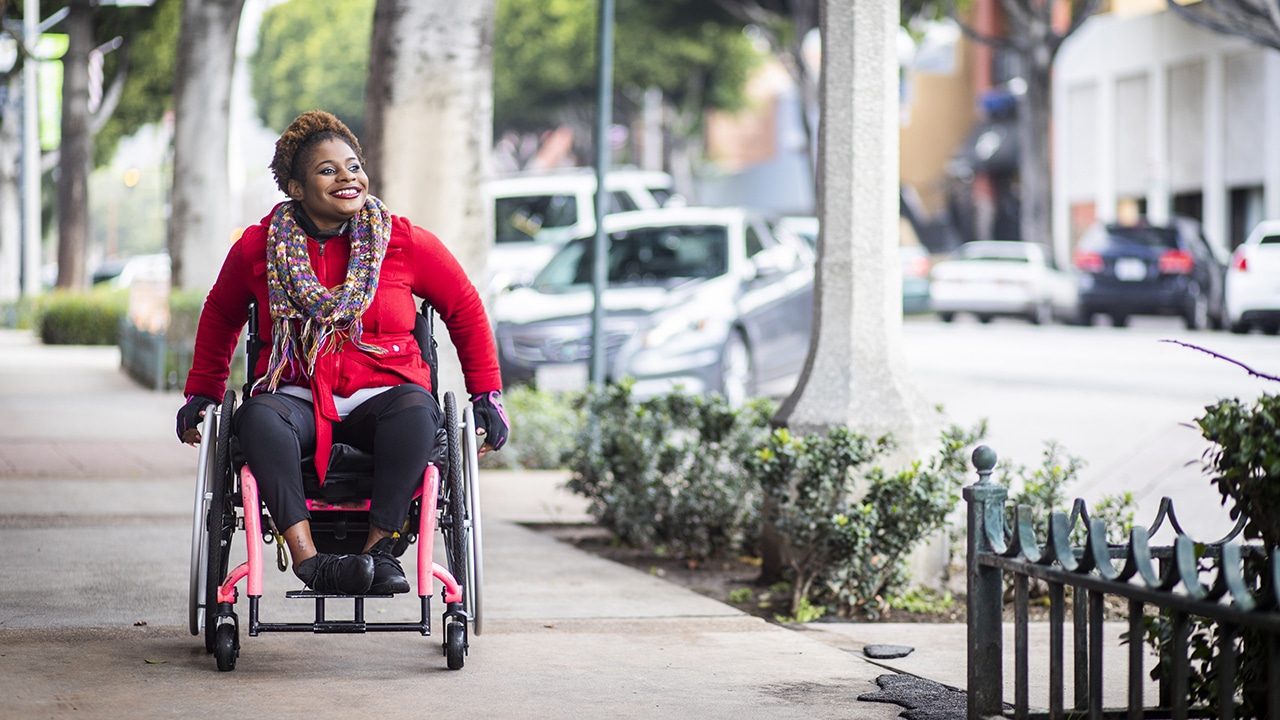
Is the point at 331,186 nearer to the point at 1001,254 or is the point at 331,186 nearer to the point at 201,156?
the point at 201,156

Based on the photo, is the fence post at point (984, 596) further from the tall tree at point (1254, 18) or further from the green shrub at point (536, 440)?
the tall tree at point (1254, 18)

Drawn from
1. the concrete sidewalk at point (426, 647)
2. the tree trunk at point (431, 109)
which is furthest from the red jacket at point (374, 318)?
the tree trunk at point (431, 109)

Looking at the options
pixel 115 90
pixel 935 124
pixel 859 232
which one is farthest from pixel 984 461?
pixel 935 124

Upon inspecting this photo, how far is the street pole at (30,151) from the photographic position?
29750 millimetres

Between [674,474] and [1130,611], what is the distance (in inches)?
167

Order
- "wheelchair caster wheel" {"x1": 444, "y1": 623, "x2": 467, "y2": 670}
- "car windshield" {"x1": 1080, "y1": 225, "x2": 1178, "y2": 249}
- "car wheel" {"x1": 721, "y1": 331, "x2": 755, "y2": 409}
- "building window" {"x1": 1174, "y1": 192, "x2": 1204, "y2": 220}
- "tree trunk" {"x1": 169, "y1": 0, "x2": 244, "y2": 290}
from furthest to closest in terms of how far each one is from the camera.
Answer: "building window" {"x1": 1174, "y1": 192, "x2": 1204, "y2": 220}
"car windshield" {"x1": 1080, "y1": 225, "x2": 1178, "y2": 249}
"tree trunk" {"x1": 169, "y1": 0, "x2": 244, "y2": 290}
"car wheel" {"x1": 721, "y1": 331, "x2": 755, "y2": 409}
"wheelchair caster wheel" {"x1": 444, "y1": 623, "x2": 467, "y2": 670}

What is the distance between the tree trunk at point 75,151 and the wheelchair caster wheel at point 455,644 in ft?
86.9

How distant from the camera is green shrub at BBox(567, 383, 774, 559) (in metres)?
7.59

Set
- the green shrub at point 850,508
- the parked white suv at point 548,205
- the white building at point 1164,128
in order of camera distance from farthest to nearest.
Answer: the white building at point 1164,128, the parked white suv at point 548,205, the green shrub at point 850,508

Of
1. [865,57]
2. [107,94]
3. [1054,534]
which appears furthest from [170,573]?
[107,94]

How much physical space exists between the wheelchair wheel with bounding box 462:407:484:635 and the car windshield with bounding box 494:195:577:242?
15.8 m

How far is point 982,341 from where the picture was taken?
22.9 metres

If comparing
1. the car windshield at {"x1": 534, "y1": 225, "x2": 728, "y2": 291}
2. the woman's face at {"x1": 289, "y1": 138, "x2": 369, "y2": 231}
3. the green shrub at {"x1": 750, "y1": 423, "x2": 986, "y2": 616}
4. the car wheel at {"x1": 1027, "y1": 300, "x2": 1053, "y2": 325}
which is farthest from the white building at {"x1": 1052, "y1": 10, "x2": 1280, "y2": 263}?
the woman's face at {"x1": 289, "y1": 138, "x2": 369, "y2": 231}

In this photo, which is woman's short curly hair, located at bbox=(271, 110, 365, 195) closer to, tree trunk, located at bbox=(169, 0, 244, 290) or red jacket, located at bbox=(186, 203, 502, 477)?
red jacket, located at bbox=(186, 203, 502, 477)
